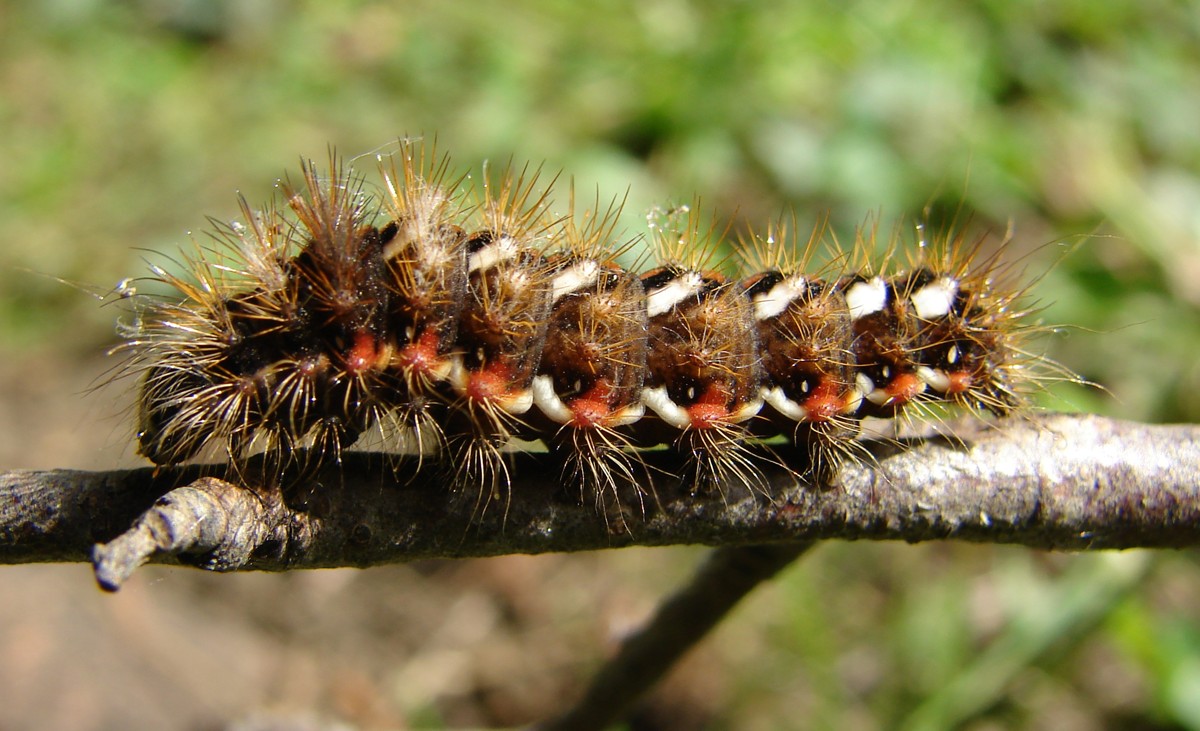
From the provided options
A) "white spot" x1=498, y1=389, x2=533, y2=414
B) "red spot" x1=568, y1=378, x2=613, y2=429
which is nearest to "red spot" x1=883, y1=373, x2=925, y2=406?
"red spot" x1=568, y1=378, x2=613, y2=429

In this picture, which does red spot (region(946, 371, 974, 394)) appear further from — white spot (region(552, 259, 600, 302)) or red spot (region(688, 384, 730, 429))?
white spot (region(552, 259, 600, 302))

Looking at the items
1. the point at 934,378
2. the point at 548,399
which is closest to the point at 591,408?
the point at 548,399

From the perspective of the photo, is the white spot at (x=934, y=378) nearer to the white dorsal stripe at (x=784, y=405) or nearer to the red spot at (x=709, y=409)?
the white dorsal stripe at (x=784, y=405)

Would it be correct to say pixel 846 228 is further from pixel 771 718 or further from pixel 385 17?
pixel 385 17

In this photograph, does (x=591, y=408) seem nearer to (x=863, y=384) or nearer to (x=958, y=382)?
(x=863, y=384)

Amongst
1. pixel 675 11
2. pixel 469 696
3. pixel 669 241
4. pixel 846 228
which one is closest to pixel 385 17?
pixel 675 11

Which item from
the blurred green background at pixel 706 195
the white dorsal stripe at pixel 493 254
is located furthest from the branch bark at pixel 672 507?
the blurred green background at pixel 706 195
